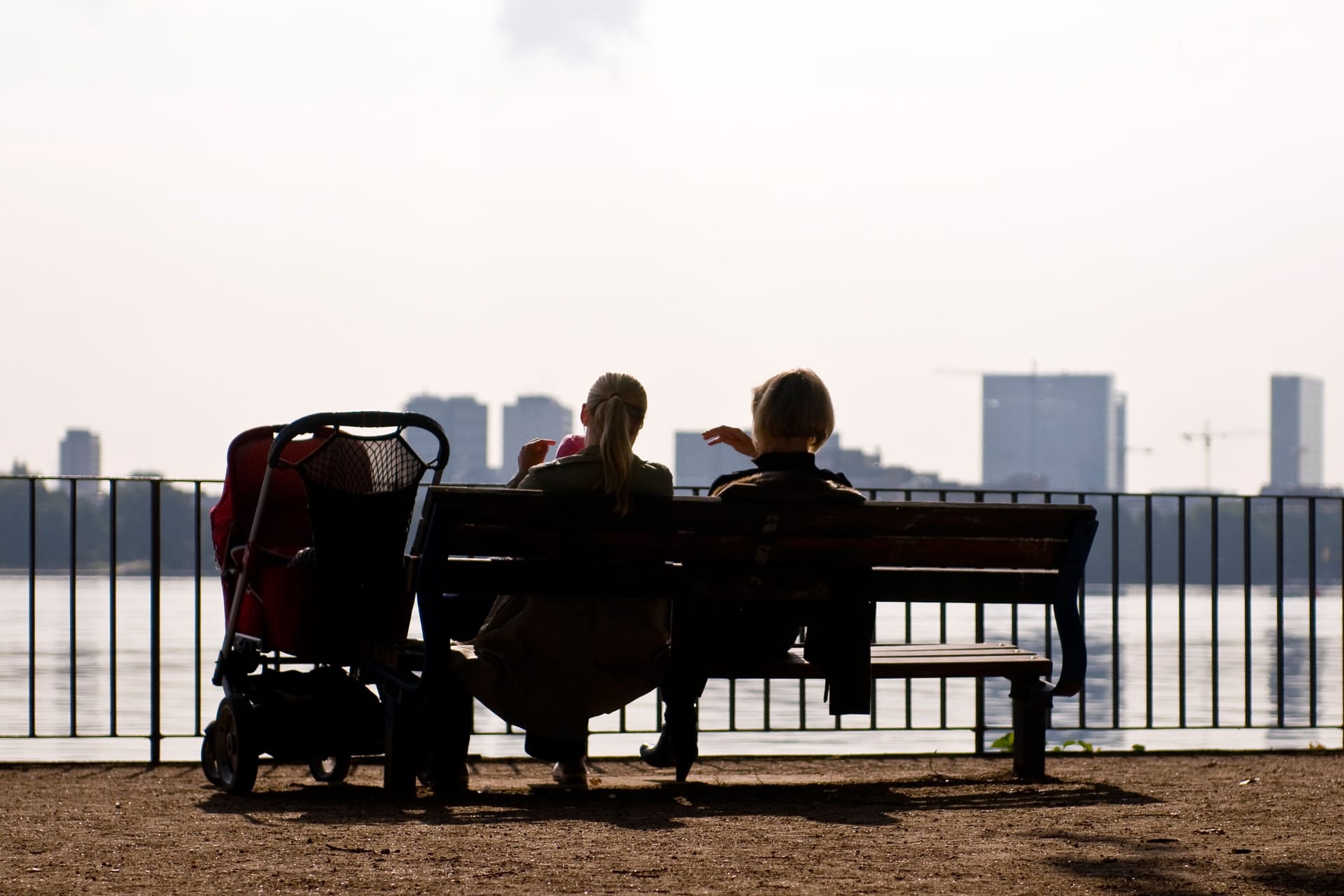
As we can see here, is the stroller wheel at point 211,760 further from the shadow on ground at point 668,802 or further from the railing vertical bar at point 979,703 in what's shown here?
the railing vertical bar at point 979,703

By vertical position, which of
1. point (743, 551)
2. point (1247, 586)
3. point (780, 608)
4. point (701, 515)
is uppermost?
point (701, 515)

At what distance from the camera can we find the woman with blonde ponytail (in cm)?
538

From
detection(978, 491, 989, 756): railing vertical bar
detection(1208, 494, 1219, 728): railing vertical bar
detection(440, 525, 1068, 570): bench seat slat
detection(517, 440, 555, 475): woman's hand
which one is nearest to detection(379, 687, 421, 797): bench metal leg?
detection(440, 525, 1068, 570): bench seat slat

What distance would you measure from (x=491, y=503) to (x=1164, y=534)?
2665 inches

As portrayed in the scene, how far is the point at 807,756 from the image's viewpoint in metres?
7.38

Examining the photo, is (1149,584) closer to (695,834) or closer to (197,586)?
(695,834)

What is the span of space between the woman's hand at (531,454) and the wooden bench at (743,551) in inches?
30.0

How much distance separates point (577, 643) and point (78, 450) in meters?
86.3

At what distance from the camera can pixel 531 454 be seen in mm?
6293

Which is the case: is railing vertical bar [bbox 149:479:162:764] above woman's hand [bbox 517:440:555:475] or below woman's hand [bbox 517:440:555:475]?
below

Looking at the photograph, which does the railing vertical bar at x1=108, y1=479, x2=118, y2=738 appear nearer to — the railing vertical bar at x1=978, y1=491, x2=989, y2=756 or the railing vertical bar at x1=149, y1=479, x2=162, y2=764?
the railing vertical bar at x1=149, y1=479, x2=162, y2=764

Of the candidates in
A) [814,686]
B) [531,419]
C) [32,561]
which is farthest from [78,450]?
[32,561]

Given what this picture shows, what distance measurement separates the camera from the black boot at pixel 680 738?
5621 millimetres

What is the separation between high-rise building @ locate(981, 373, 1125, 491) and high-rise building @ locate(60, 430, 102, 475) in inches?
3550
